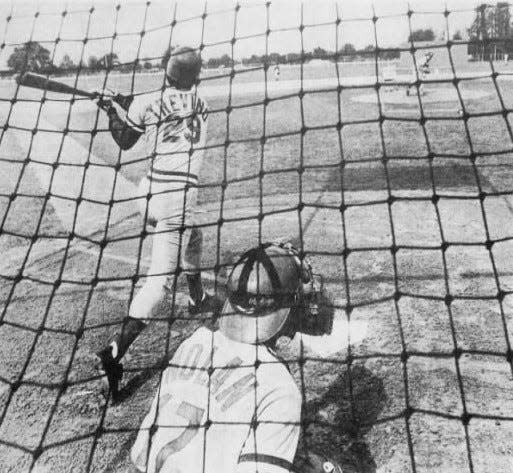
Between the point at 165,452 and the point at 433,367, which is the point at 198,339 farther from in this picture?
the point at 433,367

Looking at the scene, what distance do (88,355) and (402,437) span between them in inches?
74.4

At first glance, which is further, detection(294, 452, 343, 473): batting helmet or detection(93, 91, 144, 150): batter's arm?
detection(93, 91, 144, 150): batter's arm

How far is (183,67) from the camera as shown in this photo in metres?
3.33

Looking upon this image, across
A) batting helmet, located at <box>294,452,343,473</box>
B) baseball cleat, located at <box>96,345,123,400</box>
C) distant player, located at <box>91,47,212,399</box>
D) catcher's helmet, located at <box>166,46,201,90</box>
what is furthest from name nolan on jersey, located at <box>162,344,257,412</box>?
catcher's helmet, located at <box>166,46,201,90</box>

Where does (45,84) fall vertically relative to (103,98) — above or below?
above

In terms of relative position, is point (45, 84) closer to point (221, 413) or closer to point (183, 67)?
point (183, 67)

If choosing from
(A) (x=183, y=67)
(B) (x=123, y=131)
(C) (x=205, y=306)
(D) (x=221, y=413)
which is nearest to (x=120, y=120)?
(B) (x=123, y=131)

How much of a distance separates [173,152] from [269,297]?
171cm

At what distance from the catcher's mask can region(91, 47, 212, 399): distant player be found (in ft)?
4.07

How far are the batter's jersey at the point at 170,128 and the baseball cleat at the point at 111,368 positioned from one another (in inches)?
49.3

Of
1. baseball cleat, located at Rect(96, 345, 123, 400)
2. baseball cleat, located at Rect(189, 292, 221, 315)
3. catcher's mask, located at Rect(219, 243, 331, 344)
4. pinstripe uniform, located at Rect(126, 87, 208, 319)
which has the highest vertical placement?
catcher's mask, located at Rect(219, 243, 331, 344)

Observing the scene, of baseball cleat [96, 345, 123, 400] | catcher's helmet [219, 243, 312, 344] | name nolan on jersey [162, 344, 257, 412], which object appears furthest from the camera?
baseball cleat [96, 345, 123, 400]

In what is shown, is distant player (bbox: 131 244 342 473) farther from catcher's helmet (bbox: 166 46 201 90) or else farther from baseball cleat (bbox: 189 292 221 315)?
catcher's helmet (bbox: 166 46 201 90)

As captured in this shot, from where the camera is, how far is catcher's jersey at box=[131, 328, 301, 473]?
1509 millimetres
